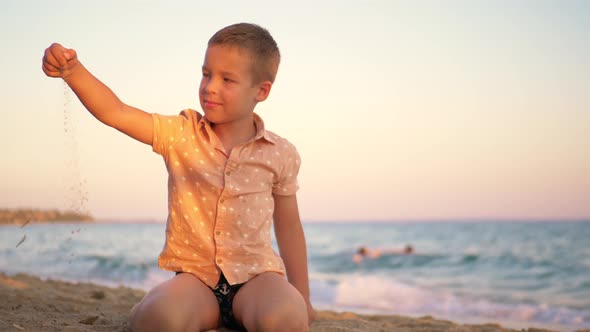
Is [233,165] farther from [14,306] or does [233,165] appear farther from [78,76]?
[14,306]

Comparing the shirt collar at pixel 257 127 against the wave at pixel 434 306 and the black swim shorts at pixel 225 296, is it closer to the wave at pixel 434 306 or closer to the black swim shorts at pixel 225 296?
the black swim shorts at pixel 225 296

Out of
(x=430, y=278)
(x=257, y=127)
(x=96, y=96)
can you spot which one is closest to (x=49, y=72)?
(x=96, y=96)

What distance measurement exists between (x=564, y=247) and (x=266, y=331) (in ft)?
61.4

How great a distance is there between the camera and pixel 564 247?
1947 cm

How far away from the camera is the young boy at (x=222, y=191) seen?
2713 mm

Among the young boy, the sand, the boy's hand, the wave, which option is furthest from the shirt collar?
the wave

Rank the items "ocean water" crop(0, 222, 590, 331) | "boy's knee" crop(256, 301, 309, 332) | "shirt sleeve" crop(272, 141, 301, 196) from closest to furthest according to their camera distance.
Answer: "boy's knee" crop(256, 301, 309, 332) < "shirt sleeve" crop(272, 141, 301, 196) < "ocean water" crop(0, 222, 590, 331)

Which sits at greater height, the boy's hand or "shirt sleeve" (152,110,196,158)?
the boy's hand

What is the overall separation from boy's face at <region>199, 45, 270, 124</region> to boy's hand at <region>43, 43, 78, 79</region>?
0.55 meters

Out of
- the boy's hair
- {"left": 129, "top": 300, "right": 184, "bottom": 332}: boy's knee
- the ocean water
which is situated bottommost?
the ocean water

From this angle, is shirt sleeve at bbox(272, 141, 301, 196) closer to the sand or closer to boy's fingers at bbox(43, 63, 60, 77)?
the sand

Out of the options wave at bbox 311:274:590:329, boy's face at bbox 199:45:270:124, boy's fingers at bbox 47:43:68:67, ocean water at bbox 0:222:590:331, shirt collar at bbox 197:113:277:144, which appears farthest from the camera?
ocean water at bbox 0:222:590:331

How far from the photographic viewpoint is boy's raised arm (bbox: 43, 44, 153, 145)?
256cm

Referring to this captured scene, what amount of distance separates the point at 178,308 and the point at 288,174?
85cm
